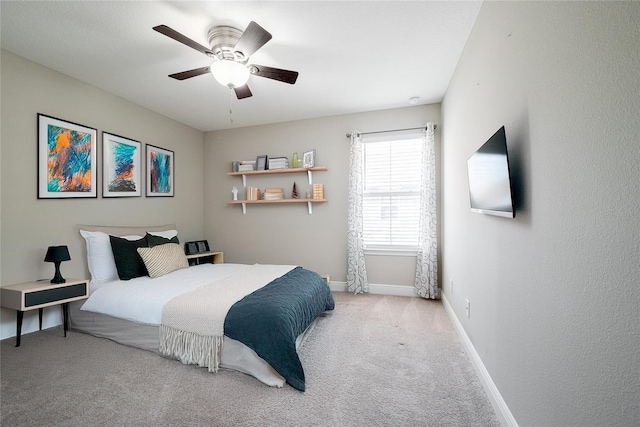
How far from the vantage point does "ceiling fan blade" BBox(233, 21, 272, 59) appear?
6.14 feet

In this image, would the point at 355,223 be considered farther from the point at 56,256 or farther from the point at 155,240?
the point at 56,256

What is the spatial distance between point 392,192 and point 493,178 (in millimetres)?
2573

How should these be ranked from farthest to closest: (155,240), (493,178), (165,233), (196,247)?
1. (196,247)
2. (165,233)
3. (155,240)
4. (493,178)

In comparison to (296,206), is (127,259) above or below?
below

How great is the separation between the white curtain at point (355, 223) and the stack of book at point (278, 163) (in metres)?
1.05

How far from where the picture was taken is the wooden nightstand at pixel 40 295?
2.41 m

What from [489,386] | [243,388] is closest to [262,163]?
[243,388]

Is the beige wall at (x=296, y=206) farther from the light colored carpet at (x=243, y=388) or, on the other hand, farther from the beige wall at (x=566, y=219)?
the beige wall at (x=566, y=219)

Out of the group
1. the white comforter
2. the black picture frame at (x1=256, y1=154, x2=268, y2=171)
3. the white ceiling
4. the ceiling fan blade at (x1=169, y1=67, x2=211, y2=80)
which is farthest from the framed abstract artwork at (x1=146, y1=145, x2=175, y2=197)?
the ceiling fan blade at (x1=169, y1=67, x2=211, y2=80)

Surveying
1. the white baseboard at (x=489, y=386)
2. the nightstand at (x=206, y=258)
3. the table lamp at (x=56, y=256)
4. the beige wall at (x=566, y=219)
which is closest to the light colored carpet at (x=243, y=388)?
the white baseboard at (x=489, y=386)

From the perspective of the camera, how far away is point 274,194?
456 centimetres

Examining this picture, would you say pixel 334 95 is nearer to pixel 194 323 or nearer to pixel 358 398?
pixel 194 323

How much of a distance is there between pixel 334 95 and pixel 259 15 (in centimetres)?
163

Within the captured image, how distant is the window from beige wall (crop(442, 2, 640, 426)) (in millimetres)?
2181
